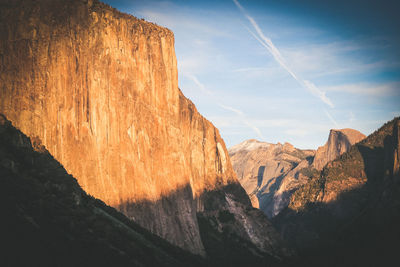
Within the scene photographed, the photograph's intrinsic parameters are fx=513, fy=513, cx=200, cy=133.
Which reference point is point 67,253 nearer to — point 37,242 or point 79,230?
point 37,242

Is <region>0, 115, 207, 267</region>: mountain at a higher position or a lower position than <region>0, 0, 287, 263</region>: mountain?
lower

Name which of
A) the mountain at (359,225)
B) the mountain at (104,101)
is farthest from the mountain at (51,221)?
the mountain at (359,225)

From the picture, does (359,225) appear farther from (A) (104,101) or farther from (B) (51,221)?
(B) (51,221)

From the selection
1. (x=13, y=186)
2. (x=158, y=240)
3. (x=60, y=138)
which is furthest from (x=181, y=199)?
(x=13, y=186)

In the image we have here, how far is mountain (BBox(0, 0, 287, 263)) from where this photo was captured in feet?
216

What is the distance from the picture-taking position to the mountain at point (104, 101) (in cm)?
6569

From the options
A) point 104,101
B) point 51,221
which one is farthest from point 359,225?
point 51,221

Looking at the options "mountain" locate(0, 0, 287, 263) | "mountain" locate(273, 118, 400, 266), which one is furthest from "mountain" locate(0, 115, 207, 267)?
"mountain" locate(273, 118, 400, 266)

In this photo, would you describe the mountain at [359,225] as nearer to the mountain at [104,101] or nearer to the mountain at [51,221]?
the mountain at [104,101]

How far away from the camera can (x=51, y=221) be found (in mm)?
51906

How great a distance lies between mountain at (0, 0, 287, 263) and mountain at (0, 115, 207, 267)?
586 centimetres

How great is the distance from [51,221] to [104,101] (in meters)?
29.6

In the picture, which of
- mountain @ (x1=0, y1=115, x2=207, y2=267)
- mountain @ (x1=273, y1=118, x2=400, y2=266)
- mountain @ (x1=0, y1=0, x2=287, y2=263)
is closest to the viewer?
mountain @ (x1=0, y1=115, x2=207, y2=267)

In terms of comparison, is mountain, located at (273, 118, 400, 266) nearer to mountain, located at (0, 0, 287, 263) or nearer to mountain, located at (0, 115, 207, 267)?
mountain, located at (0, 0, 287, 263)
